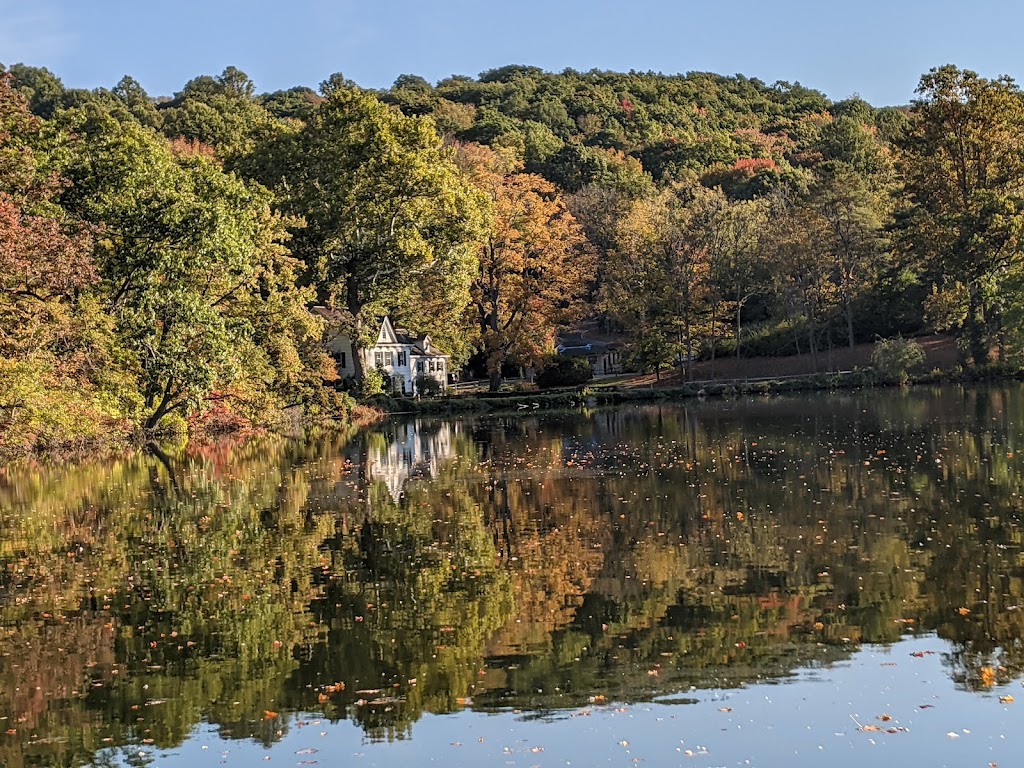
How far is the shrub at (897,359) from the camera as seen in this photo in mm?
62594

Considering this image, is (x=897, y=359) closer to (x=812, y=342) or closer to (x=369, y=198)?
(x=812, y=342)

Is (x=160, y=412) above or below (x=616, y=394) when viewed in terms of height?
below

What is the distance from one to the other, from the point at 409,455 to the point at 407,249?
24.1 metres

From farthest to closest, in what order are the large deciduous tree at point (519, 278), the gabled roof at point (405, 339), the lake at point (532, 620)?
the gabled roof at point (405, 339)
the large deciduous tree at point (519, 278)
the lake at point (532, 620)

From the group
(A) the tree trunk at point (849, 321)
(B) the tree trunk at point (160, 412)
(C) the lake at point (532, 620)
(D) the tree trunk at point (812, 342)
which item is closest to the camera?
(C) the lake at point (532, 620)

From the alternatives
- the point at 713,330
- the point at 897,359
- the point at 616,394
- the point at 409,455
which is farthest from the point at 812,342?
the point at 409,455

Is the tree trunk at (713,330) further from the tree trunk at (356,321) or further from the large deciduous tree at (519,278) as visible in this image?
the tree trunk at (356,321)

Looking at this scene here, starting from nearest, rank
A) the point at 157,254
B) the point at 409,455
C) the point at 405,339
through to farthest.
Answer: the point at 409,455
the point at 157,254
the point at 405,339

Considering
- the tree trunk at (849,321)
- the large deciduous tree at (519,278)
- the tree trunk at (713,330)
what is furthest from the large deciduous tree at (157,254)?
the tree trunk at (849,321)

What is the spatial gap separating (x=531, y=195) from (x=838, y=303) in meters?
21.3

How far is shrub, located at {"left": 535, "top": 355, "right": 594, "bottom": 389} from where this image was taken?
2827 inches

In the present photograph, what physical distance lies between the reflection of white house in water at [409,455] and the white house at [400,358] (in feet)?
71.4

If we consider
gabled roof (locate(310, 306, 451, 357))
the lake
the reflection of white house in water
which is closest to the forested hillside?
gabled roof (locate(310, 306, 451, 357))

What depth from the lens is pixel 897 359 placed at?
62781 mm
